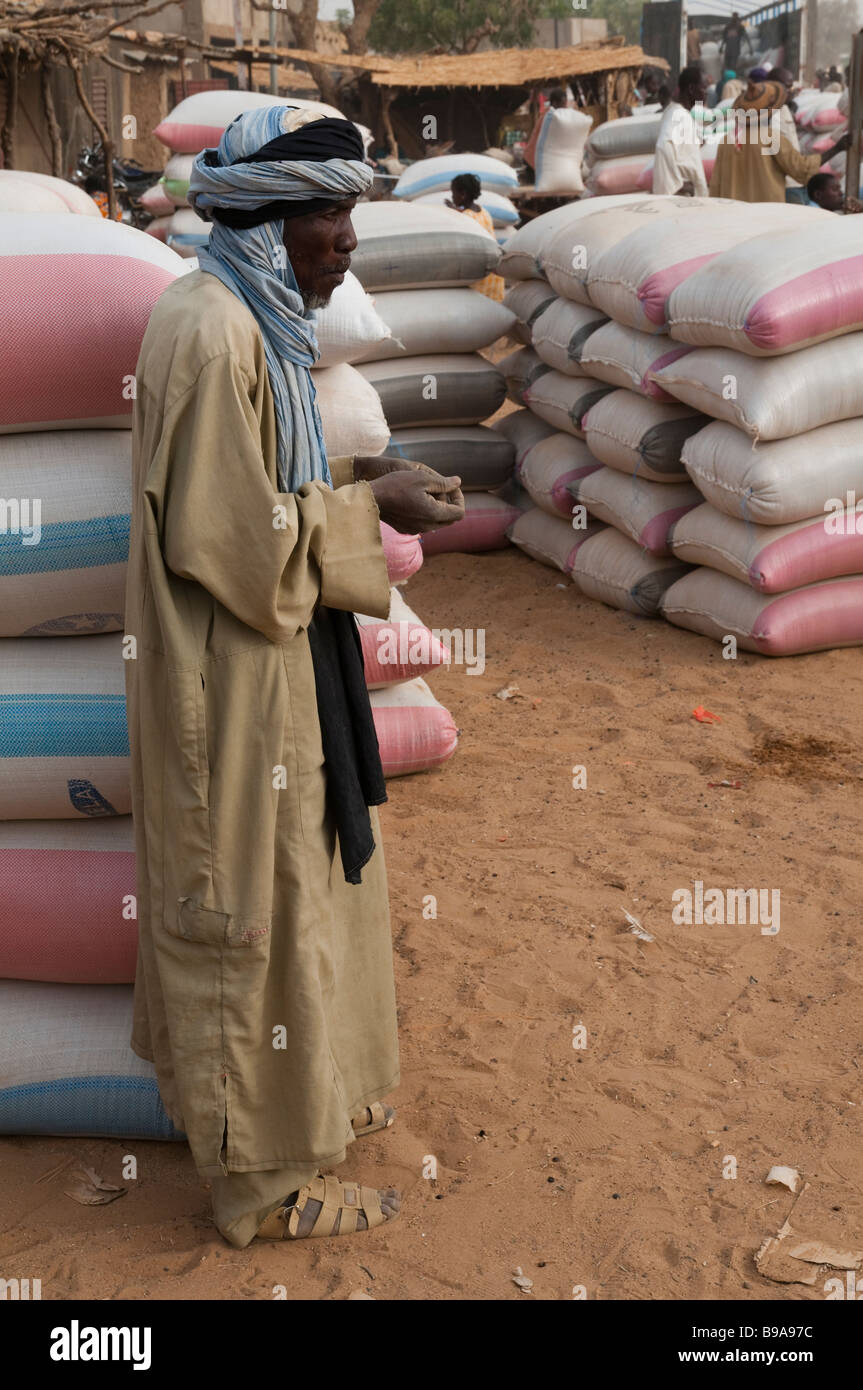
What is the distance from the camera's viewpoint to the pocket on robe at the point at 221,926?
7.01ft

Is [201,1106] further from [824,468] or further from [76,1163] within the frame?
[824,468]

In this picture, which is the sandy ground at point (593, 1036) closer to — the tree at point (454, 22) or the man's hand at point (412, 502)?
the man's hand at point (412, 502)

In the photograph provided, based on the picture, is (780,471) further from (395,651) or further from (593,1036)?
(593,1036)

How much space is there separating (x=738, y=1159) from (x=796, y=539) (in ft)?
9.63

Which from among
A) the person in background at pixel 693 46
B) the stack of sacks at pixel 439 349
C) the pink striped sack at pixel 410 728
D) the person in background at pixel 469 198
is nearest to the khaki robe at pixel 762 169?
the person in background at pixel 469 198

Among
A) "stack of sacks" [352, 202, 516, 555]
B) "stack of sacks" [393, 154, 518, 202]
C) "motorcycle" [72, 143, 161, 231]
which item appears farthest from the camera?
"stack of sacks" [393, 154, 518, 202]

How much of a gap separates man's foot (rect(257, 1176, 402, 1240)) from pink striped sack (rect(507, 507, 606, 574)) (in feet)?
13.3

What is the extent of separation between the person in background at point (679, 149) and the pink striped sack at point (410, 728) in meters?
5.63

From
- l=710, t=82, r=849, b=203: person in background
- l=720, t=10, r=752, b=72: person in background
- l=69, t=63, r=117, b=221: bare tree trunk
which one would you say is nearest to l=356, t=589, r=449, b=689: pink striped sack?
l=710, t=82, r=849, b=203: person in background

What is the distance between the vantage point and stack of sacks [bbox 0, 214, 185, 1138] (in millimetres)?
2395

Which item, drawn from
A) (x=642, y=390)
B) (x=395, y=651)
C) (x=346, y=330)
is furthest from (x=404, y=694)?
(x=642, y=390)

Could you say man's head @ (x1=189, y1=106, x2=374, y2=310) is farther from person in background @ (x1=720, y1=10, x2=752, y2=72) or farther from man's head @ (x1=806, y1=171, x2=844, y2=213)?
person in background @ (x1=720, y1=10, x2=752, y2=72)
